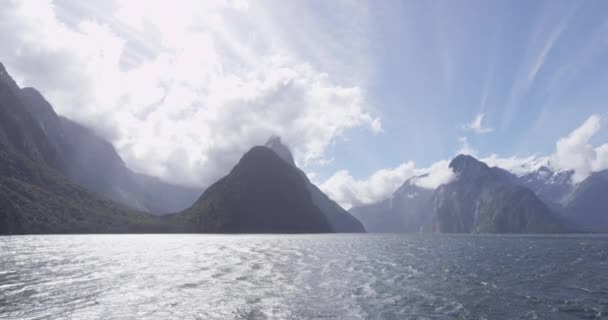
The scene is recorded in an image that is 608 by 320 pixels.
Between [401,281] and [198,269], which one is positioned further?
[198,269]

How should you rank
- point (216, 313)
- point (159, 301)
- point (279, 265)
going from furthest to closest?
point (279, 265), point (159, 301), point (216, 313)

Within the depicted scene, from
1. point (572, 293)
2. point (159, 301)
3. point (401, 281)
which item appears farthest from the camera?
point (401, 281)

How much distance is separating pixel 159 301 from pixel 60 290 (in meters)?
14.6

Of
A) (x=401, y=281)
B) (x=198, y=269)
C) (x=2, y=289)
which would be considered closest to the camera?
(x=2, y=289)

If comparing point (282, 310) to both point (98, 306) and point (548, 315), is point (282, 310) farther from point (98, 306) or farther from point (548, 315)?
point (548, 315)

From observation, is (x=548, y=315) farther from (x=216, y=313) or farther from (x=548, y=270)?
(x=548, y=270)

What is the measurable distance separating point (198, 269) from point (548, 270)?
69861 millimetres

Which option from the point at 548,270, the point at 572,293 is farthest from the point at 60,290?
the point at 548,270

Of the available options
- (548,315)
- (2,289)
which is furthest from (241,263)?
(548,315)

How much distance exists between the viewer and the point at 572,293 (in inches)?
2111

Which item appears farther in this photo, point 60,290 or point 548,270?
point 548,270

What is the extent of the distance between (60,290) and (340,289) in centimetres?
3627

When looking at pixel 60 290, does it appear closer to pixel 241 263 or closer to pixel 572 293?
pixel 241 263

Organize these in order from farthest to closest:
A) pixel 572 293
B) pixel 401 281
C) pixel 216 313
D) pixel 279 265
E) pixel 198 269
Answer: pixel 279 265, pixel 198 269, pixel 401 281, pixel 572 293, pixel 216 313
